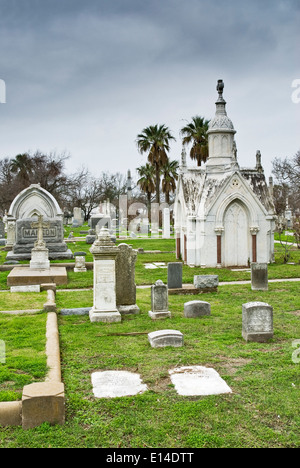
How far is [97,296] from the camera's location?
1029cm

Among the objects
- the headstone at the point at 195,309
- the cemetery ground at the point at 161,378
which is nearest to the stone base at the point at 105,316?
the cemetery ground at the point at 161,378

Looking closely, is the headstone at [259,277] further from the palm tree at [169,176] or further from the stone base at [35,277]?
the palm tree at [169,176]

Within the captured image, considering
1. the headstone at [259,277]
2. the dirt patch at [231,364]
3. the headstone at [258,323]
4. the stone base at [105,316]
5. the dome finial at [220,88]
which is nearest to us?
the dirt patch at [231,364]

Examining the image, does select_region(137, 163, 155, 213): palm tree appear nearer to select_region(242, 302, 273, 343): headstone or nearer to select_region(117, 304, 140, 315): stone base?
select_region(117, 304, 140, 315): stone base

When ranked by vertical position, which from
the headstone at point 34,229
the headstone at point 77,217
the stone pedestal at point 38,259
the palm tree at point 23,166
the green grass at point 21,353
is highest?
the palm tree at point 23,166

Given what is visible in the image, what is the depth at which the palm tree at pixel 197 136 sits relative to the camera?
1683 inches

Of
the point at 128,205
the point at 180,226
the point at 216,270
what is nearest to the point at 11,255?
the point at 180,226

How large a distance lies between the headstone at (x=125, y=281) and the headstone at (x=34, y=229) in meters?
12.6

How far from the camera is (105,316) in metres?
10.1

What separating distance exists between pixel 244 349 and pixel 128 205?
47.8m

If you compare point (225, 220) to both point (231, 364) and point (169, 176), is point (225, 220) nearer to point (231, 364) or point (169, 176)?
point (231, 364)

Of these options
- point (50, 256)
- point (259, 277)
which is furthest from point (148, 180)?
point (259, 277)

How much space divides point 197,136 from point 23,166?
2826cm
